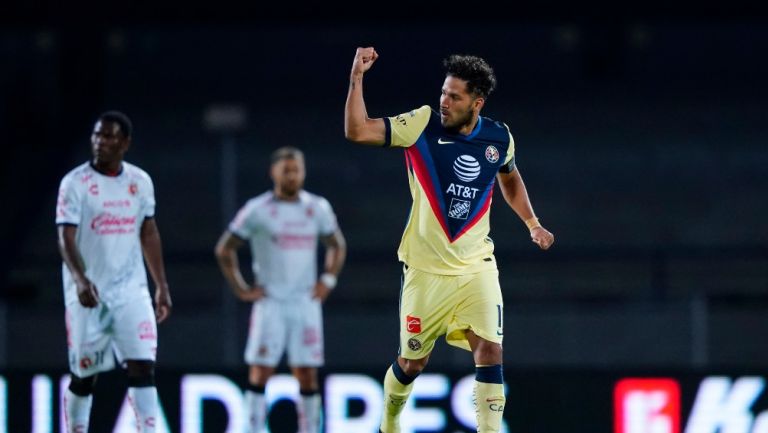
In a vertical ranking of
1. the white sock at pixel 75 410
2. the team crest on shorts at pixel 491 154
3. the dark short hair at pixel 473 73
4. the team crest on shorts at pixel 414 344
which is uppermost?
the dark short hair at pixel 473 73

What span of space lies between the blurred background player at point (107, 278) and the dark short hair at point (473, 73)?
2010 mm

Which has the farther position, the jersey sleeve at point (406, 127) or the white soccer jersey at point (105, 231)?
the white soccer jersey at point (105, 231)


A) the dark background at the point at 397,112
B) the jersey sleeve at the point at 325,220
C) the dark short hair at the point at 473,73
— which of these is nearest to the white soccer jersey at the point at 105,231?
the dark short hair at the point at 473,73

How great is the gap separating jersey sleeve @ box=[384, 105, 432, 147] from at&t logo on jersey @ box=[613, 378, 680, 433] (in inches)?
143

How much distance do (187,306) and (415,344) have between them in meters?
9.46

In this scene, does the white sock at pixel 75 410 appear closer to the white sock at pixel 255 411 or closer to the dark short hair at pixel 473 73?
the white sock at pixel 255 411

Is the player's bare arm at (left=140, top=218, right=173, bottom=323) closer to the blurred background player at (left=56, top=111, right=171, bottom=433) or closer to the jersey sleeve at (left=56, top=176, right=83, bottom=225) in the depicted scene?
the blurred background player at (left=56, top=111, right=171, bottom=433)

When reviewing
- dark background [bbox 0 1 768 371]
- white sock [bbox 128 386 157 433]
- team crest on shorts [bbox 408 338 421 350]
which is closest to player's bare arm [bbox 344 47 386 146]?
team crest on shorts [bbox 408 338 421 350]

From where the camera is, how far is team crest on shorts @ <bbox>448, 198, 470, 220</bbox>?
7.19m

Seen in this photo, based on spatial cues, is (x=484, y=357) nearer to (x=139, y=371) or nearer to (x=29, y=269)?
(x=139, y=371)

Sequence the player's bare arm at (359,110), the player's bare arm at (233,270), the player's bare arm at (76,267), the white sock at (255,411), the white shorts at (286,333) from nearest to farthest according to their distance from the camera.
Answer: the player's bare arm at (359,110), the player's bare arm at (76,267), the white sock at (255,411), the white shorts at (286,333), the player's bare arm at (233,270)

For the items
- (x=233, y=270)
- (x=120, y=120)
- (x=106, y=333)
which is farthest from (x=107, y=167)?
(x=233, y=270)

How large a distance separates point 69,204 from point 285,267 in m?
2.82

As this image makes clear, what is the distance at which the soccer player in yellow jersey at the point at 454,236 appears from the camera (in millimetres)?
7066
